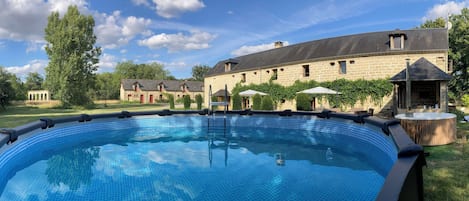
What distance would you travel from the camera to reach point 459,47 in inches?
1071

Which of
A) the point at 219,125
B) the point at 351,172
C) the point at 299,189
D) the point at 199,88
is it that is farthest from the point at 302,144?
the point at 199,88

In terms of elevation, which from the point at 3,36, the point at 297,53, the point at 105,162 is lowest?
the point at 105,162

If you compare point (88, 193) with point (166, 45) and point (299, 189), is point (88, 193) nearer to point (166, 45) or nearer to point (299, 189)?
point (299, 189)

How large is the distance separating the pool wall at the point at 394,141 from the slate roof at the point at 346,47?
979 centimetres

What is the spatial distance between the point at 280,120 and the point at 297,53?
12069mm

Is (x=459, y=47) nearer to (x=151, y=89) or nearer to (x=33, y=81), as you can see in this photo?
(x=151, y=89)

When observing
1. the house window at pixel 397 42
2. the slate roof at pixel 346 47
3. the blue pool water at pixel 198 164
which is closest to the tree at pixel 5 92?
the blue pool water at pixel 198 164

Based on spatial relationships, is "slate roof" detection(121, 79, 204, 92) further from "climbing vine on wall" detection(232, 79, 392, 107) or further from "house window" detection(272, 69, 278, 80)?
"climbing vine on wall" detection(232, 79, 392, 107)

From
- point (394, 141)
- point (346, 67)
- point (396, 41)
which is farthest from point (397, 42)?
point (394, 141)

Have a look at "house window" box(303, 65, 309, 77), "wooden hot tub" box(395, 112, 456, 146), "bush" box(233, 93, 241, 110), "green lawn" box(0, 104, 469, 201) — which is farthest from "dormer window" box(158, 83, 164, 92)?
"green lawn" box(0, 104, 469, 201)

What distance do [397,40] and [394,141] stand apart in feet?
53.4

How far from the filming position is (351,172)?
5.78 metres

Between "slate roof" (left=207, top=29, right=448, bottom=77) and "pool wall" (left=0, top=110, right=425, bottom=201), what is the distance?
32.1 feet

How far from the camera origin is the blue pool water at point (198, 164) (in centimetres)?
453
